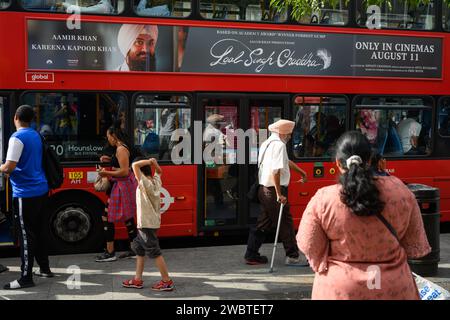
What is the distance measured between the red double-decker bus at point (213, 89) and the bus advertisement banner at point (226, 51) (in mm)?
16

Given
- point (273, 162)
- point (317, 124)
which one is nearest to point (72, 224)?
point (273, 162)

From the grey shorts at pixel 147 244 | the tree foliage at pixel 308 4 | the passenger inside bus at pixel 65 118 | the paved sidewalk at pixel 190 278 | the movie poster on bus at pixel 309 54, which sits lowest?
the paved sidewalk at pixel 190 278

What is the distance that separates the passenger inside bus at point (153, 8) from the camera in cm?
808

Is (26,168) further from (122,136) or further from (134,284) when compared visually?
(134,284)

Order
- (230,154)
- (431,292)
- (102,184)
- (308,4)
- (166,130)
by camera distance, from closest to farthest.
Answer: (431,292), (102,184), (308,4), (166,130), (230,154)

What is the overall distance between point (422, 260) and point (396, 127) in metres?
3.09

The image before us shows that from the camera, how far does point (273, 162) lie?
7047 mm

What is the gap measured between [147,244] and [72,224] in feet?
7.25

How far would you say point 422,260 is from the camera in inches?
277

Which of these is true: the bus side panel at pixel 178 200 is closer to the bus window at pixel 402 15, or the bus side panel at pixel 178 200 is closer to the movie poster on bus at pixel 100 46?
the movie poster on bus at pixel 100 46

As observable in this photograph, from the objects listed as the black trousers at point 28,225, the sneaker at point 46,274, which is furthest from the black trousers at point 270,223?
the black trousers at point 28,225

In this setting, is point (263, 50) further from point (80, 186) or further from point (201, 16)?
point (80, 186)

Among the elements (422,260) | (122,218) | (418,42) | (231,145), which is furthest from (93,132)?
(418,42)

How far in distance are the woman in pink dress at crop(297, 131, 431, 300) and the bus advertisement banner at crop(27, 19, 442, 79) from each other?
17.9ft
